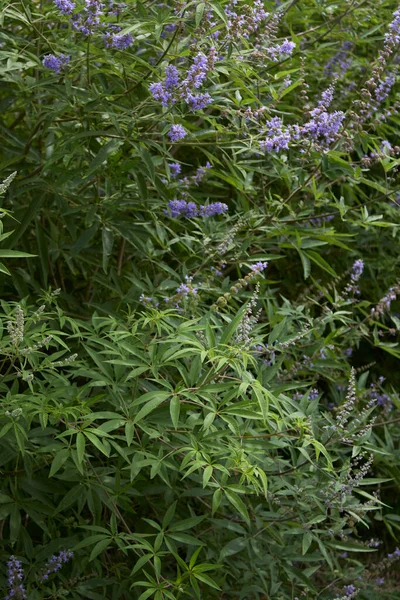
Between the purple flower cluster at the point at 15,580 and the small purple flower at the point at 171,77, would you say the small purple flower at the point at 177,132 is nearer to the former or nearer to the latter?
the small purple flower at the point at 171,77

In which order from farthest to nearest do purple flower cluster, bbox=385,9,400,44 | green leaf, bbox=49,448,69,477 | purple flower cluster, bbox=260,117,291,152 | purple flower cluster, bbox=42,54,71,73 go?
1. purple flower cluster, bbox=385,9,400,44
2. purple flower cluster, bbox=260,117,291,152
3. purple flower cluster, bbox=42,54,71,73
4. green leaf, bbox=49,448,69,477

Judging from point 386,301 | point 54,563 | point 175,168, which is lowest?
point 54,563

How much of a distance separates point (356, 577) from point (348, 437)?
0.74 meters

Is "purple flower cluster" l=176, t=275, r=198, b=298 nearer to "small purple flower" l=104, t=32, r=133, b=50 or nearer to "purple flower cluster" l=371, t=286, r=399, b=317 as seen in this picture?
"small purple flower" l=104, t=32, r=133, b=50

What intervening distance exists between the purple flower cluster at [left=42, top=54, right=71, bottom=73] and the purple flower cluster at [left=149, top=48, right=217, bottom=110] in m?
0.34

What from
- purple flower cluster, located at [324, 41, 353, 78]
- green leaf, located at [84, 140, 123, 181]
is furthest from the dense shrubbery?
purple flower cluster, located at [324, 41, 353, 78]

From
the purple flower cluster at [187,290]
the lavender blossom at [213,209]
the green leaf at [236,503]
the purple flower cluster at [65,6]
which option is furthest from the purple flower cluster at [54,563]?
the purple flower cluster at [65,6]

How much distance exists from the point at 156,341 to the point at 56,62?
1.04m

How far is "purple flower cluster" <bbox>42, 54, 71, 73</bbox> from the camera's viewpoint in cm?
309

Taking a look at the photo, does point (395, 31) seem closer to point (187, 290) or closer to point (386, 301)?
point (386, 301)

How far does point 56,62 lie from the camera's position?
10.2 ft

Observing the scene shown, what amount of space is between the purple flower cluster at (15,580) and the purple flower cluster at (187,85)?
5.06 feet

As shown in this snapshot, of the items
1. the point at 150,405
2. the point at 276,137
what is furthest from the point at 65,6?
the point at 150,405

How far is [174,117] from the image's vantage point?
3.22 m
